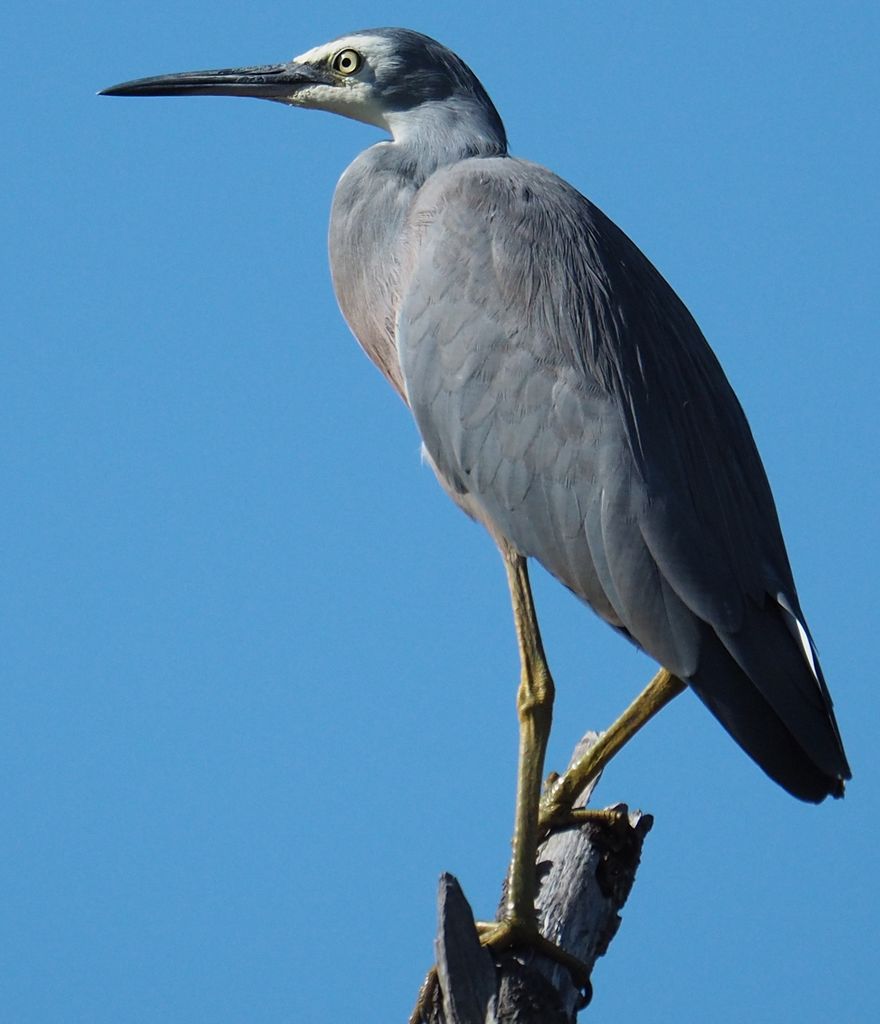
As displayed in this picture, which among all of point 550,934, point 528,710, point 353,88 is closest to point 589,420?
point 528,710

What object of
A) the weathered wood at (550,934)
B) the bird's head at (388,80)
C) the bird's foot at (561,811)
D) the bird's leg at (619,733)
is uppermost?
the bird's head at (388,80)

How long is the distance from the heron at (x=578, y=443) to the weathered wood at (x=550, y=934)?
8 cm

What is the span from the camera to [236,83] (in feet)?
11.9

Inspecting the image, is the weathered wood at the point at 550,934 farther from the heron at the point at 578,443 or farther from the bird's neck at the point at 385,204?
the bird's neck at the point at 385,204

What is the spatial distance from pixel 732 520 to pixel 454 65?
1.29m

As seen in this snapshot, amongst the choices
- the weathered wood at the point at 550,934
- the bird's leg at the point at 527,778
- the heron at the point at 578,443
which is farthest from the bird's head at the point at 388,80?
the weathered wood at the point at 550,934

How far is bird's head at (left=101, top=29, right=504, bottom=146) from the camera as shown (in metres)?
3.45

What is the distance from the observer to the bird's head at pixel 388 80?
11.3ft

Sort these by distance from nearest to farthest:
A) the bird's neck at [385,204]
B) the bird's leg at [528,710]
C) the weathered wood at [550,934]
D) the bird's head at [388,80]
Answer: the weathered wood at [550,934], the bird's leg at [528,710], the bird's neck at [385,204], the bird's head at [388,80]

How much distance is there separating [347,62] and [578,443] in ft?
3.87

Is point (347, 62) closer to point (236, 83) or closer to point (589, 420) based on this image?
point (236, 83)

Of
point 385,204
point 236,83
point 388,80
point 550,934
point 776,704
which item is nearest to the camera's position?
point 776,704

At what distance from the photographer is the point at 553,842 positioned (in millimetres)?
3057

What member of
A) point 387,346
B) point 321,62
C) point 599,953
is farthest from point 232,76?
point 599,953
